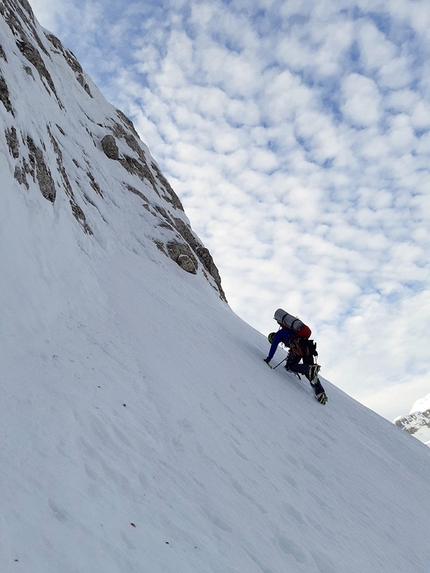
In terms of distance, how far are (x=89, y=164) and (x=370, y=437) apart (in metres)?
15.3

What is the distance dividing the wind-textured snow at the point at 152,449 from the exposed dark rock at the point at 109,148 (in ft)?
35.2

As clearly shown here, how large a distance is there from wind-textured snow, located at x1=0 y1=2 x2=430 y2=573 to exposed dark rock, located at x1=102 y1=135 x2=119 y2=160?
10.7m

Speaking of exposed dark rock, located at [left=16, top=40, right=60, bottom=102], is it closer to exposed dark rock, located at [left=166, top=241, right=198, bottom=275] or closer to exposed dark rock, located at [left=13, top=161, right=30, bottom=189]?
exposed dark rock, located at [left=13, top=161, right=30, bottom=189]

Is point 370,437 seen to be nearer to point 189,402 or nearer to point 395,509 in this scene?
point 395,509

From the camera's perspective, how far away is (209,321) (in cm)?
1370

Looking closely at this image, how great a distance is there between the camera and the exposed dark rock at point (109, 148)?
21.5 metres

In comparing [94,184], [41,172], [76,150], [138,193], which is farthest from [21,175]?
[138,193]

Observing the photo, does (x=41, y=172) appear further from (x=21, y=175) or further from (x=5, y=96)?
(x=5, y=96)

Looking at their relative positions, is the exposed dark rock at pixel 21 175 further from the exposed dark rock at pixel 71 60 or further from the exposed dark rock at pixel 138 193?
the exposed dark rock at pixel 71 60

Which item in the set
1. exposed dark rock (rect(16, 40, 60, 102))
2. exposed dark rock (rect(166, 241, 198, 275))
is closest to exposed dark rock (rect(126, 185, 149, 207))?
exposed dark rock (rect(166, 241, 198, 275))

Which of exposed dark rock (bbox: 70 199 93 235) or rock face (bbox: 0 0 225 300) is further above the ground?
rock face (bbox: 0 0 225 300)

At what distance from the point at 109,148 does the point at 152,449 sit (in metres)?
20.2

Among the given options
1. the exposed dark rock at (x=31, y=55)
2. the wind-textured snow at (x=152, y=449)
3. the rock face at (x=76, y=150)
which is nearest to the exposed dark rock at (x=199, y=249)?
the rock face at (x=76, y=150)

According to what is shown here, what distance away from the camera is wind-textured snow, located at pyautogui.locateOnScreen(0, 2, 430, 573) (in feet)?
10.9
